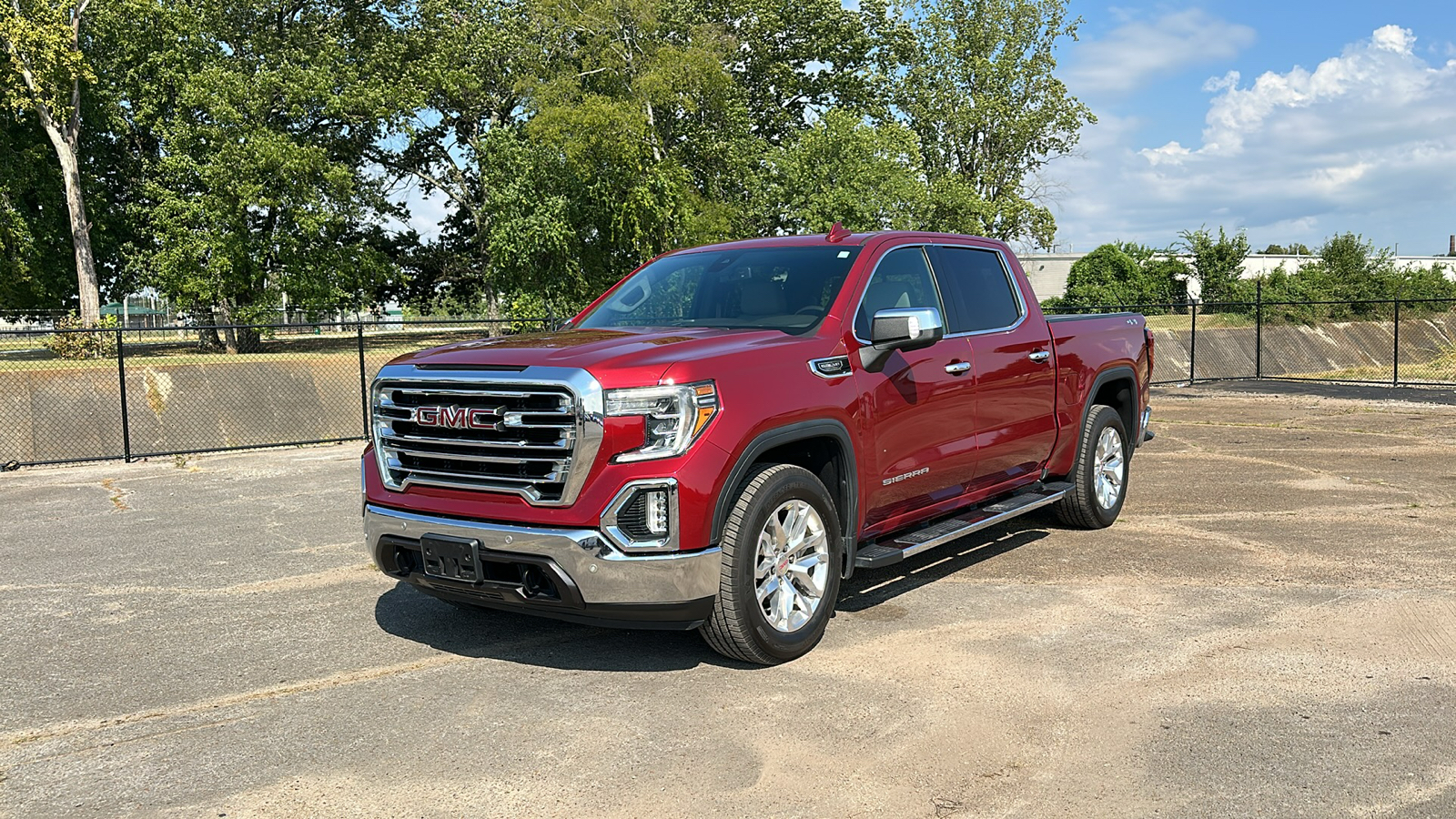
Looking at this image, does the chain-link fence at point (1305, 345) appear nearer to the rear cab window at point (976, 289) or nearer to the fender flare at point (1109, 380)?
the fender flare at point (1109, 380)

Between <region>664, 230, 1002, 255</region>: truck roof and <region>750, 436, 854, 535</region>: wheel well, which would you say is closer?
<region>750, 436, 854, 535</region>: wheel well

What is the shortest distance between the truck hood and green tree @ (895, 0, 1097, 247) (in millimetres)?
45979

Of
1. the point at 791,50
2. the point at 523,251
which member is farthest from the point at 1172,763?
the point at 791,50

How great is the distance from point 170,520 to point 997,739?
25.8ft

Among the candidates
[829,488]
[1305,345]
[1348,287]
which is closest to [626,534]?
[829,488]

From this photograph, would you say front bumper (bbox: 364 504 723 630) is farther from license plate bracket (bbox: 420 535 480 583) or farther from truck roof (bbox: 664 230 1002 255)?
truck roof (bbox: 664 230 1002 255)

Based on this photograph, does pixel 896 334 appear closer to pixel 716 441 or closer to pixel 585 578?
pixel 716 441

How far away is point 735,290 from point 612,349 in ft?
4.70

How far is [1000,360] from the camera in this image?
21.9ft

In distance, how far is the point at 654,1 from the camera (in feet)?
124

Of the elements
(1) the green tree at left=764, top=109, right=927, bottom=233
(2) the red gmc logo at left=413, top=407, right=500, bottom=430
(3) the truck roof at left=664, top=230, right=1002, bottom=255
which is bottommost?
(2) the red gmc logo at left=413, top=407, right=500, bottom=430

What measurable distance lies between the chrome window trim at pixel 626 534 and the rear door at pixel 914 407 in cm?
138

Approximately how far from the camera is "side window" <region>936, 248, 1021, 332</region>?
660 cm

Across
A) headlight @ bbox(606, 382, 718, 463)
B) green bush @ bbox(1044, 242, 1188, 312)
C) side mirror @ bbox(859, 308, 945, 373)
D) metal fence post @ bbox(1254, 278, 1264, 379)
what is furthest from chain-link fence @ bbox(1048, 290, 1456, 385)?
headlight @ bbox(606, 382, 718, 463)
